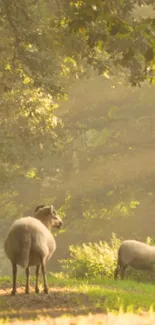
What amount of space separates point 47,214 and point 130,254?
526cm

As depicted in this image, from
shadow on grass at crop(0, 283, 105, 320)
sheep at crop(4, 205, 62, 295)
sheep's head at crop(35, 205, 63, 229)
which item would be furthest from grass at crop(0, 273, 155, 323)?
sheep's head at crop(35, 205, 63, 229)

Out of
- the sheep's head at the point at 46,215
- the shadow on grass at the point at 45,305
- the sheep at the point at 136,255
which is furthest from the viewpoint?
the sheep at the point at 136,255

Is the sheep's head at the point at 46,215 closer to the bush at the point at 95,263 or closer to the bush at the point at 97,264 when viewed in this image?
the bush at the point at 97,264

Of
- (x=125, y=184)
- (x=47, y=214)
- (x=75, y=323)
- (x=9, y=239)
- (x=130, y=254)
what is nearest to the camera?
(x=75, y=323)

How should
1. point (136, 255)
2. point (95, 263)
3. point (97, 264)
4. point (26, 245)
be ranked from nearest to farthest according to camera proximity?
point (26, 245) < point (136, 255) < point (97, 264) < point (95, 263)

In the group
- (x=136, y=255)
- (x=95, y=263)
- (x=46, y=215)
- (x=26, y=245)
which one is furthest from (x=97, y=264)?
(x=26, y=245)

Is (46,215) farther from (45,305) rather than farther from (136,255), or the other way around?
(136,255)

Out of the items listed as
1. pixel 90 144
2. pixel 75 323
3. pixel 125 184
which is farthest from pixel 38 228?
pixel 90 144

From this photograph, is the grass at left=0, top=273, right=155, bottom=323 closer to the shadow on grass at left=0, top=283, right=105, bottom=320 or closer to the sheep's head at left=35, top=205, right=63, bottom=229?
the shadow on grass at left=0, top=283, right=105, bottom=320

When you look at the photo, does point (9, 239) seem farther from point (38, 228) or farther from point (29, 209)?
point (29, 209)

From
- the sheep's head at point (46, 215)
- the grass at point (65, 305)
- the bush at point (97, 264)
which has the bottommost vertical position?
the grass at point (65, 305)

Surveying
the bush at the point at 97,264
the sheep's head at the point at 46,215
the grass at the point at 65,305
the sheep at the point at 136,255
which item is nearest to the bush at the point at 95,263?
the bush at the point at 97,264

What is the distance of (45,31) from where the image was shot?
16719 millimetres

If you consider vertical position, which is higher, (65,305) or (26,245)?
(26,245)
